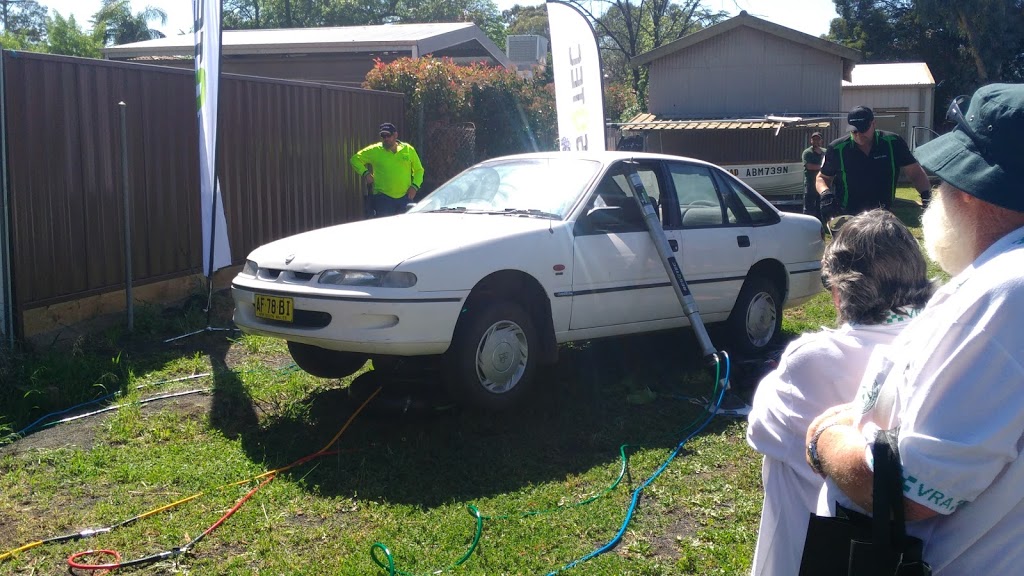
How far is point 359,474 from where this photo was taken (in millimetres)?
4781

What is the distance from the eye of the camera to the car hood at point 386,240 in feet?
17.5

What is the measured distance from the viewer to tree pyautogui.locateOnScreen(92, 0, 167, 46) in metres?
47.0

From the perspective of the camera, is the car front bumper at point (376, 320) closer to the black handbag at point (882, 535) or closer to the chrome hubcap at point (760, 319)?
the chrome hubcap at point (760, 319)

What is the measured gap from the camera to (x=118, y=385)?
6316 mm

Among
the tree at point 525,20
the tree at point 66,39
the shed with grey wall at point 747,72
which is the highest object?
the tree at point 525,20

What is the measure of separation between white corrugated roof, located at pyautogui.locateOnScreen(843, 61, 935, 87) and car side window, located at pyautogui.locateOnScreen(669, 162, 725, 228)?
24.1 meters

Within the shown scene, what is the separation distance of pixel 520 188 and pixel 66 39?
4184 cm

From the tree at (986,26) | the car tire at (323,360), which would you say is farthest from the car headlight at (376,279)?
the tree at (986,26)

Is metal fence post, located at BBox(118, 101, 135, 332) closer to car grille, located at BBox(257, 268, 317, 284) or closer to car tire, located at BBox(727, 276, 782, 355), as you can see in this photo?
car grille, located at BBox(257, 268, 317, 284)

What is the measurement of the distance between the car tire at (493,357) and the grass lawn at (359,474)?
0.16 meters

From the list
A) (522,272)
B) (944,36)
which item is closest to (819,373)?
(522,272)

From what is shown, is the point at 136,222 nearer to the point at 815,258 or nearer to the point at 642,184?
the point at 642,184

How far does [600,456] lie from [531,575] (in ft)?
4.77

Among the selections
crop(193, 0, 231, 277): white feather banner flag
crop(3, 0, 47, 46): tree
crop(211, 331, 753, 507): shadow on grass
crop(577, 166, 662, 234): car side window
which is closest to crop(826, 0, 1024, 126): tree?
crop(577, 166, 662, 234): car side window
